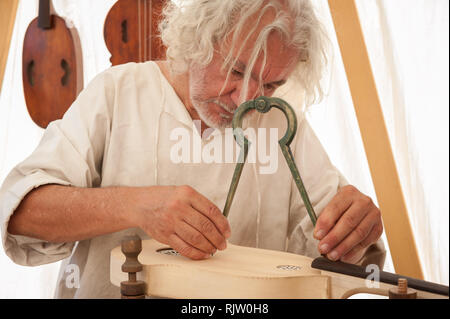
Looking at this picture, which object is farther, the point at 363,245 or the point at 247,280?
the point at 363,245

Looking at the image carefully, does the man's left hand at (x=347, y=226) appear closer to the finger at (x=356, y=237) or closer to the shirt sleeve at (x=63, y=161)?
the finger at (x=356, y=237)

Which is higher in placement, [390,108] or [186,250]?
[390,108]

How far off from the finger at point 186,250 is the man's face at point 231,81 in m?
0.23

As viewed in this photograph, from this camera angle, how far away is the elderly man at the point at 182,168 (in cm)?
58

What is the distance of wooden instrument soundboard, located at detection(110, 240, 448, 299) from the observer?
0.46m

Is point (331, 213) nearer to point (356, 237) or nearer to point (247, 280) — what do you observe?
point (356, 237)

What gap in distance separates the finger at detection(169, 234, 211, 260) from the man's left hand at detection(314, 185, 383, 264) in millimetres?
138

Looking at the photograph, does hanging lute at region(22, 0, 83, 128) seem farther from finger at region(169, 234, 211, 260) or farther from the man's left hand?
the man's left hand

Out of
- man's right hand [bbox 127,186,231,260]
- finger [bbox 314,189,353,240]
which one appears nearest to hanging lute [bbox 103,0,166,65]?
man's right hand [bbox 127,186,231,260]

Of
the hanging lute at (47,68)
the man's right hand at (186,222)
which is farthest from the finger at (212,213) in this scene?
the hanging lute at (47,68)

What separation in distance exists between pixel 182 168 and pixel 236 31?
0.22 metres

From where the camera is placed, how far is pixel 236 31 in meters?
0.65

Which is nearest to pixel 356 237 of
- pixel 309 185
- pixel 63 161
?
pixel 309 185

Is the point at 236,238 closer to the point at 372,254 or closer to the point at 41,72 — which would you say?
the point at 372,254
